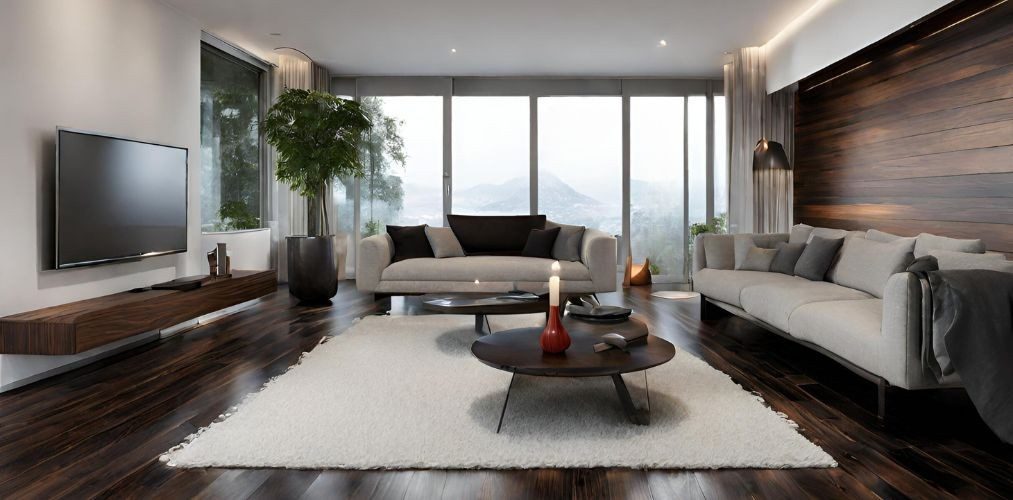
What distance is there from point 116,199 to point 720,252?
4335 mm

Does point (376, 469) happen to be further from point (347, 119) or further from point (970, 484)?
point (347, 119)

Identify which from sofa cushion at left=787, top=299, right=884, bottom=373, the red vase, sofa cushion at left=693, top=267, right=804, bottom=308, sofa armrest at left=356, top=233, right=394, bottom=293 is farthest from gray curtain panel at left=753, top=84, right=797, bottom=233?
the red vase

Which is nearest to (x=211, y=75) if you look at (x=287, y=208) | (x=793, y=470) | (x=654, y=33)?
(x=287, y=208)

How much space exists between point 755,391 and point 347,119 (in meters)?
4.47

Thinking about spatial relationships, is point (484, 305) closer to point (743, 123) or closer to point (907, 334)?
point (907, 334)

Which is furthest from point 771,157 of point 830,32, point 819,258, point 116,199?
point 116,199

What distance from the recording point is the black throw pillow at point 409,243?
5.85 m

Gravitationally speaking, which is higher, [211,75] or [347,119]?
[211,75]

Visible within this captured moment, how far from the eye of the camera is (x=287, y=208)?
714cm

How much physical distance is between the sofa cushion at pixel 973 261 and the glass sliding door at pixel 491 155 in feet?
16.5

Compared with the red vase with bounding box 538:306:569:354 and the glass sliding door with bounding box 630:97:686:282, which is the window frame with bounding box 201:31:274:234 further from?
the red vase with bounding box 538:306:569:354

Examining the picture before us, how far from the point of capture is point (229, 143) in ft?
20.2

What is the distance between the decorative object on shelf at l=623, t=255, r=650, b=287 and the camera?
7355 millimetres

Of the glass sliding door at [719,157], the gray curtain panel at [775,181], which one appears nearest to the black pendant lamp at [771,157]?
the gray curtain panel at [775,181]
